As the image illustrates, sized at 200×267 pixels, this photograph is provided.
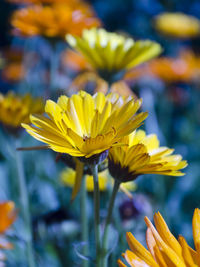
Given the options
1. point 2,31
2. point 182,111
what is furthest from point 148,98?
point 2,31

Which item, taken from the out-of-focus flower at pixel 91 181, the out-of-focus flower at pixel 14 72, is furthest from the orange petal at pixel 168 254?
the out-of-focus flower at pixel 14 72

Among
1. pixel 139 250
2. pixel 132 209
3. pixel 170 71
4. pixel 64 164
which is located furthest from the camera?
pixel 170 71

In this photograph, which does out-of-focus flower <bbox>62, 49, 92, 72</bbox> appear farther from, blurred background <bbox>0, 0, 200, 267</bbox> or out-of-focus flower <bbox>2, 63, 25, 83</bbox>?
out-of-focus flower <bbox>2, 63, 25, 83</bbox>

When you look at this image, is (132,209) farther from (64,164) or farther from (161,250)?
(161,250)

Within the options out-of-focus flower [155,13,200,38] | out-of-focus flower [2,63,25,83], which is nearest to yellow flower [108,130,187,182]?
out-of-focus flower [2,63,25,83]

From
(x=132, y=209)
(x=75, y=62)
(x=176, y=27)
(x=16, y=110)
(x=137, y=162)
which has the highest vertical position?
(x=176, y=27)

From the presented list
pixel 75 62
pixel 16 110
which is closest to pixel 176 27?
pixel 75 62

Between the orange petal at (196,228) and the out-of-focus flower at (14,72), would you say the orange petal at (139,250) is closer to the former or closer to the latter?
the orange petal at (196,228)
